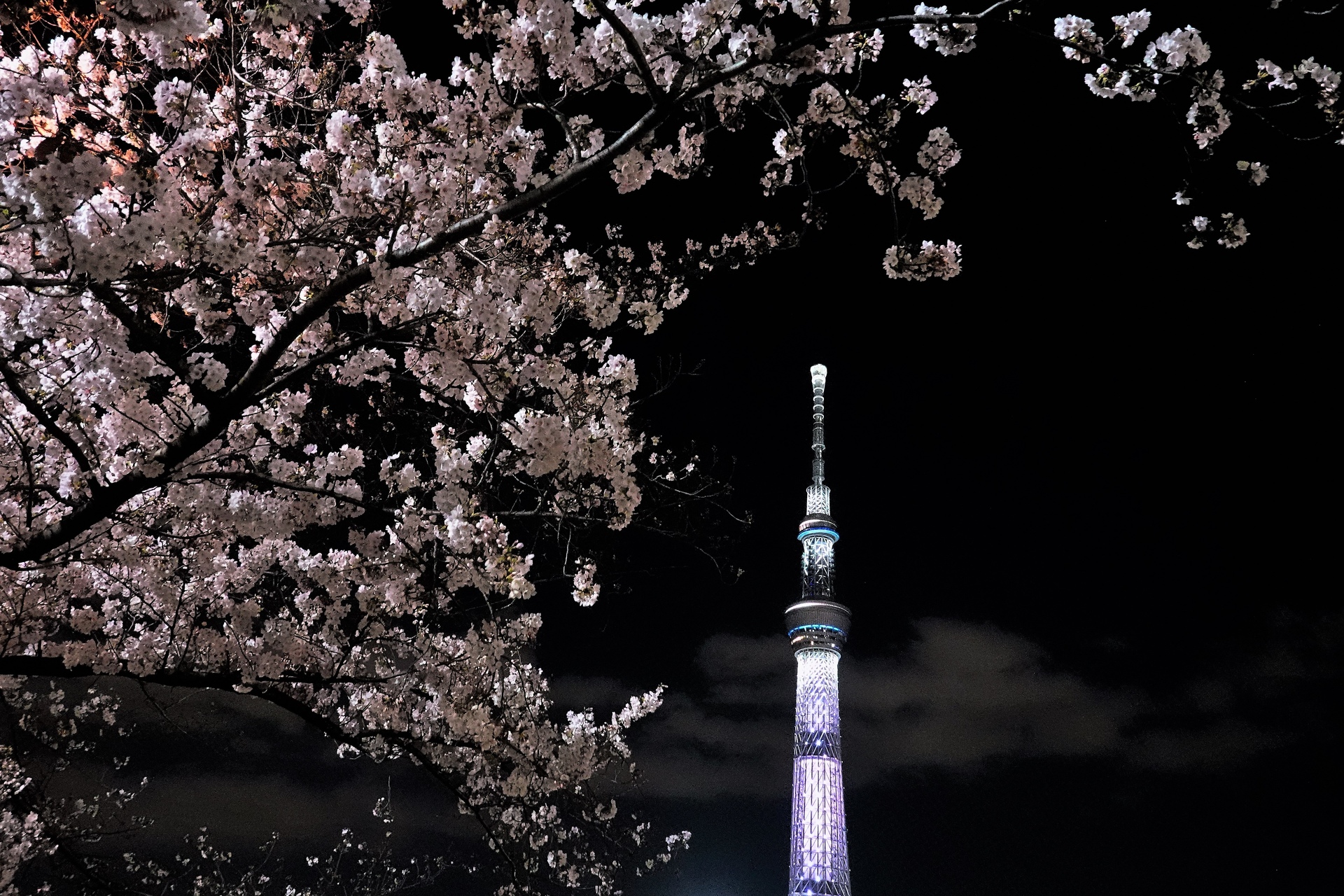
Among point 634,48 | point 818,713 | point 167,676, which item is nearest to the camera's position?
point 634,48

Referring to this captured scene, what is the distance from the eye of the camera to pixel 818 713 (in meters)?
51.5

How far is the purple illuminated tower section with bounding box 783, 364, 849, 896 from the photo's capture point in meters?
48.2

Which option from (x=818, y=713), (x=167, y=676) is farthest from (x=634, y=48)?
(x=818, y=713)

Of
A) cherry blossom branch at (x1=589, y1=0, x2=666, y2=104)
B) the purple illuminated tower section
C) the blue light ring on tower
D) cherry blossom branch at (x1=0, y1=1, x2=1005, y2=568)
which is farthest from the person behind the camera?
the blue light ring on tower

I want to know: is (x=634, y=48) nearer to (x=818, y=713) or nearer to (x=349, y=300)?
(x=349, y=300)

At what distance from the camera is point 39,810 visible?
22.4ft

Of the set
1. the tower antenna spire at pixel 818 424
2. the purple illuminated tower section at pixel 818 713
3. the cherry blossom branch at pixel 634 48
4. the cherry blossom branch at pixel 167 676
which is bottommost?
the cherry blossom branch at pixel 167 676

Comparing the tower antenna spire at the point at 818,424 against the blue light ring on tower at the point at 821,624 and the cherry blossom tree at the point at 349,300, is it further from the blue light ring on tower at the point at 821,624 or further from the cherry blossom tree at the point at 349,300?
the cherry blossom tree at the point at 349,300

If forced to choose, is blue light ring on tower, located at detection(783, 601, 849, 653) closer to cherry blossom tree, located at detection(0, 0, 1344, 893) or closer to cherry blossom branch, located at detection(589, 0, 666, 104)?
cherry blossom tree, located at detection(0, 0, 1344, 893)

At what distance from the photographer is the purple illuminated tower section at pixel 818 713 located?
48219 millimetres

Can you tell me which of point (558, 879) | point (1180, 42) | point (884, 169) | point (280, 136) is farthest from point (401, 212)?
point (558, 879)

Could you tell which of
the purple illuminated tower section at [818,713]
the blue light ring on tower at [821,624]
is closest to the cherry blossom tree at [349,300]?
the purple illuminated tower section at [818,713]

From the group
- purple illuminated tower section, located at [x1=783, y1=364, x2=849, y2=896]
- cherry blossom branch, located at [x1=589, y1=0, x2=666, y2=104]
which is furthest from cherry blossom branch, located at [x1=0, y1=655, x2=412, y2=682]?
purple illuminated tower section, located at [x1=783, y1=364, x2=849, y2=896]

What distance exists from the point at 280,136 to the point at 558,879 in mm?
7812
